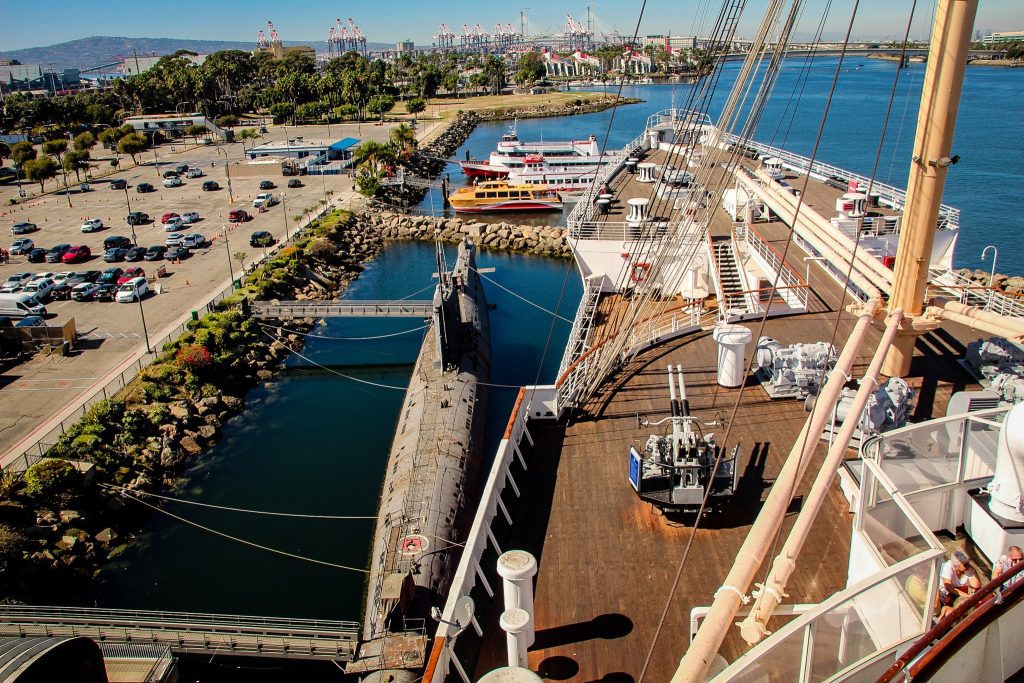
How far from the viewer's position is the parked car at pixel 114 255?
58312 mm

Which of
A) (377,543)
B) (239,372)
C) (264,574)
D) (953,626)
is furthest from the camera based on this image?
(239,372)

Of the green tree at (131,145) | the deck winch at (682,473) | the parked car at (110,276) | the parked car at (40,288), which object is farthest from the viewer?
the green tree at (131,145)

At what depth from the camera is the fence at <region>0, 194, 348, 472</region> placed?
1142 inches

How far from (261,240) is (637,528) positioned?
53.4 m

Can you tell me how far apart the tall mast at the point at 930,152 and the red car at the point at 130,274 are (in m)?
47.9

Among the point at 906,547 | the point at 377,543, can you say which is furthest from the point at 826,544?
the point at 377,543

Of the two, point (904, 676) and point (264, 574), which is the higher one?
point (904, 676)

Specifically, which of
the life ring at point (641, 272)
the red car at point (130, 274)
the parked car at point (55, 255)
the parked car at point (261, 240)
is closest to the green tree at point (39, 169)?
the parked car at point (55, 255)

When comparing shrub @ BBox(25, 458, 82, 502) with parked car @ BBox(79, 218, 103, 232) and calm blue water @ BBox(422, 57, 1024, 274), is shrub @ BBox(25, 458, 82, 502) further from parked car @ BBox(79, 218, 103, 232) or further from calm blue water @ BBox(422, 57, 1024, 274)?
parked car @ BBox(79, 218, 103, 232)

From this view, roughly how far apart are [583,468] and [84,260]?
5522cm

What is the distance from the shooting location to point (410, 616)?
1770cm

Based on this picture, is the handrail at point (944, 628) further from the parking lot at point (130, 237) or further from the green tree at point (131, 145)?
the green tree at point (131, 145)

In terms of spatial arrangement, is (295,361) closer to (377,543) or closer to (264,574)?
(264,574)

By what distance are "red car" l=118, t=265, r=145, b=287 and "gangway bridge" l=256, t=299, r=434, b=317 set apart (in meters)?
12.2
